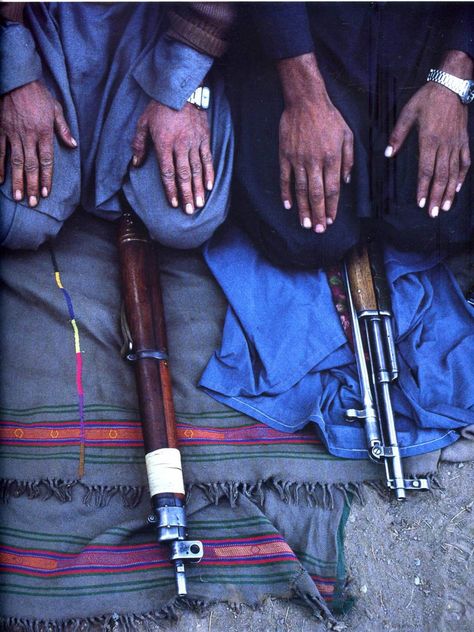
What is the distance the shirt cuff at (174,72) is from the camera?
1.81m

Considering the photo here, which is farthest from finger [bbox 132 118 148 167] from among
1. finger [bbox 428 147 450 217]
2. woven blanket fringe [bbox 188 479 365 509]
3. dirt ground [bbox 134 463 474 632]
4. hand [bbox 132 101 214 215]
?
dirt ground [bbox 134 463 474 632]

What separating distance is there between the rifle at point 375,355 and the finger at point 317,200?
0.62 feet

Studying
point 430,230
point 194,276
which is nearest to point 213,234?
point 194,276

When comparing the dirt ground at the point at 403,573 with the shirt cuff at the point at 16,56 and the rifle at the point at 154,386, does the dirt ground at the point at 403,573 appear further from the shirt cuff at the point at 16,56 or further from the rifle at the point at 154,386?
the shirt cuff at the point at 16,56

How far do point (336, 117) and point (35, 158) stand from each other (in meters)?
0.74

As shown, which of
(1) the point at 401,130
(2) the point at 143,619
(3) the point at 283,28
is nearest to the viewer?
(2) the point at 143,619

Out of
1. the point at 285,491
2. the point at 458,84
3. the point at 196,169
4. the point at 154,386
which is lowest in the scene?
the point at 285,491

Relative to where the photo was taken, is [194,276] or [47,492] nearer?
[47,492]

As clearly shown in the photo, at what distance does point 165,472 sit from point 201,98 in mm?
921

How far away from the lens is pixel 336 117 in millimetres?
1820

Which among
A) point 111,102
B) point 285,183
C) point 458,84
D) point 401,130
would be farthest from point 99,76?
point 458,84

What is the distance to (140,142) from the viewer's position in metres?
1.88

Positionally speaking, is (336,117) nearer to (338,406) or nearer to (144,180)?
(144,180)

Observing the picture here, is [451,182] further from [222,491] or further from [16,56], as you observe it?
[16,56]
